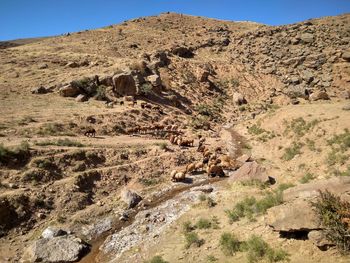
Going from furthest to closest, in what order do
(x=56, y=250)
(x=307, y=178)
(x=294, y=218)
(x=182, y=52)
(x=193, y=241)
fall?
(x=182, y=52), (x=307, y=178), (x=56, y=250), (x=193, y=241), (x=294, y=218)

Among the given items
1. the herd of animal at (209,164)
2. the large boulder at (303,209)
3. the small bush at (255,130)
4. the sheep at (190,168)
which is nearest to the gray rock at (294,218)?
the large boulder at (303,209)

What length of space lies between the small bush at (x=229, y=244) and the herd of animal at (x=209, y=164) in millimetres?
9421

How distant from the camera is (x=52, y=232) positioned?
1567 cm

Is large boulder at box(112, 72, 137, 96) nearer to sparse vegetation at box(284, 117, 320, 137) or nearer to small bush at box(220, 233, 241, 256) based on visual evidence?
sparse vegetation at box(284, 117, 320, 137)

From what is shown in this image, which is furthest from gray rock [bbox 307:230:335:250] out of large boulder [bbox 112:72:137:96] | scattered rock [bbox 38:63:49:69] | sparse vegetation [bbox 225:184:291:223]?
scattered rock [bbox 38:63:49:69]

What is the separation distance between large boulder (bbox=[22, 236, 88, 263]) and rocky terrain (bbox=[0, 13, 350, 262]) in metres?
0.05

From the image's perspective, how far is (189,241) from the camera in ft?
44.6

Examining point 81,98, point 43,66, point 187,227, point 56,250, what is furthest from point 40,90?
point 187,227

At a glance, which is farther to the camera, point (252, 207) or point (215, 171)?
point (215, 171)

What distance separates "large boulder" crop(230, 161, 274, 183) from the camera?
19.5 meters

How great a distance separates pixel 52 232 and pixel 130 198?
4640 millimetres

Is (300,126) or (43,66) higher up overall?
(43,66)

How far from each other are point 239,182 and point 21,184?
11.8 meters

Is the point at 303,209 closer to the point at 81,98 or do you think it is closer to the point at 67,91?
the point at 81,98
